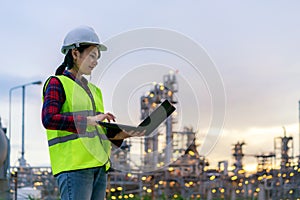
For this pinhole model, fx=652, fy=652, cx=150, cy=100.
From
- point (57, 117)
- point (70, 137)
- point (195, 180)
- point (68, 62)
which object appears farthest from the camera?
point (195, 180)

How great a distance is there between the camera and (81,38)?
292 cm

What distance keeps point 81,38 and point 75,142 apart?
18.4 inches

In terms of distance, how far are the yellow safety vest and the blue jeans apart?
0.03m

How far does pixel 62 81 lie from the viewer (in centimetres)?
285

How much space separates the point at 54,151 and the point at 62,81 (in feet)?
1.03

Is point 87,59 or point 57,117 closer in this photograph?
point 57,117

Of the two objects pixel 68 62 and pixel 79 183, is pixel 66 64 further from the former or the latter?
pixel 79 183

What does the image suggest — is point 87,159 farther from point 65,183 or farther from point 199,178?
point 199,178

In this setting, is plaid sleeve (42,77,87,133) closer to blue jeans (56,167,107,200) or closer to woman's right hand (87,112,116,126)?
woman's right hand (87,112,116,126)

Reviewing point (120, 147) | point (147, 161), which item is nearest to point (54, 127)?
point (120, 147)

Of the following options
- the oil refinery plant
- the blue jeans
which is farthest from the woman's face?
the oil refinery plant

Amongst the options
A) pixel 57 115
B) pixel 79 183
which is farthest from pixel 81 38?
pixel 79 183

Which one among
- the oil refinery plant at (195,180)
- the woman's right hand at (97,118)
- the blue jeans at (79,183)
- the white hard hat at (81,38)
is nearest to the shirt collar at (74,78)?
the white hard hat at (81,38)

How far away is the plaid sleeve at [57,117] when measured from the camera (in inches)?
108
